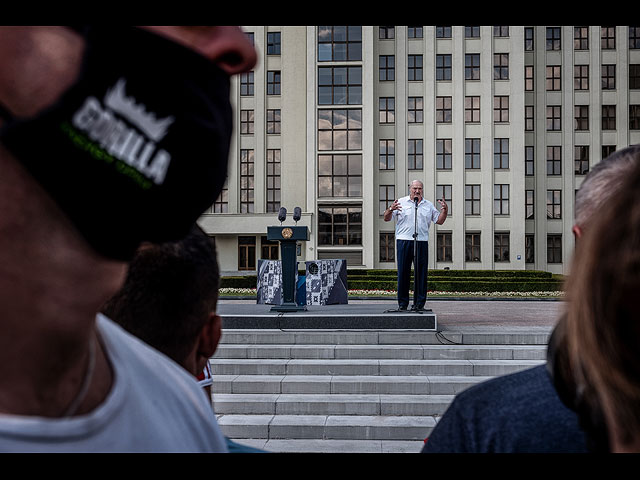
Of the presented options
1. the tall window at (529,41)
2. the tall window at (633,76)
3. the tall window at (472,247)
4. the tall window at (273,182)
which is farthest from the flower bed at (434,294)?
the tall window at (529,41)

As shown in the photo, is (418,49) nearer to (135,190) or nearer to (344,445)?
(344,445)

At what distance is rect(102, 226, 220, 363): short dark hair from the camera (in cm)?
131

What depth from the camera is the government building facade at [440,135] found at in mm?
35094

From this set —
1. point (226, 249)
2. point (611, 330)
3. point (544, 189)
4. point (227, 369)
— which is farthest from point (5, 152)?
point (544, 189)

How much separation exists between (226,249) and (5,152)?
36917 millimetres

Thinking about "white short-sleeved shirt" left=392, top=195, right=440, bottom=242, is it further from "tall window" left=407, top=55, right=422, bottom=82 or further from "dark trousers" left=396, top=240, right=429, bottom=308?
"tall window" left=407, top=55, right=422, bottom=82

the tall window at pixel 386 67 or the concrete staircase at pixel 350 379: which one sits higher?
the tall window at pixel 386 67

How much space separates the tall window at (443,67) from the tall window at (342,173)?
324 inches

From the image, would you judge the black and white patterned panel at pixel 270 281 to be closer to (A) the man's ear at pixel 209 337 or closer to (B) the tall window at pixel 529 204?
(A) the man's ear at pixel 209 337

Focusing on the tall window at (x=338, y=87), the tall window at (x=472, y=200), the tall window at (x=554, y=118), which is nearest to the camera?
the tall window at (x=338, y=87)

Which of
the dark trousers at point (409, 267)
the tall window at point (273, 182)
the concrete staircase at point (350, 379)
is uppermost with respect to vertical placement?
the tall window at point (273, 182)

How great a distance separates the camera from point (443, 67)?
3606cm

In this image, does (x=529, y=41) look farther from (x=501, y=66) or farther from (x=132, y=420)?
(x=132, y=420)

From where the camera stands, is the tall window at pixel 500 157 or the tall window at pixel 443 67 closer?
the tall window at pixel 500 157
